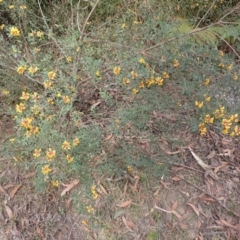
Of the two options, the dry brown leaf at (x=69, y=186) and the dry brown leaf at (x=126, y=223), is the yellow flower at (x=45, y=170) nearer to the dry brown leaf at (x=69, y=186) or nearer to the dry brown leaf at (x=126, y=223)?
the dry brown leaf at (x=69, y=186)

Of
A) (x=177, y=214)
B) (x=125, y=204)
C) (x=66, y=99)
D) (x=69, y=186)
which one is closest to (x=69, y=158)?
(x=66, y=99)

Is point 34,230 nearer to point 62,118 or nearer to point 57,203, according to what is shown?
point 57,203

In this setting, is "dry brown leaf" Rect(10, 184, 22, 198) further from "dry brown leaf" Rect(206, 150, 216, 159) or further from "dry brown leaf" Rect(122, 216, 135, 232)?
"dry brown leaf" Rect(206, 150, 216, 159)

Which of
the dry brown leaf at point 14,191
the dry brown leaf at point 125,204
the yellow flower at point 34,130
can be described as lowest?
the dry brown leaf at point 14,191

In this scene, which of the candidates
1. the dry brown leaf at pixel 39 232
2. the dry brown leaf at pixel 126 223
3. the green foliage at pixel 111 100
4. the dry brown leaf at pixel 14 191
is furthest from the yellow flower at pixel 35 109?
the dry brown leaf at pixel 126 223

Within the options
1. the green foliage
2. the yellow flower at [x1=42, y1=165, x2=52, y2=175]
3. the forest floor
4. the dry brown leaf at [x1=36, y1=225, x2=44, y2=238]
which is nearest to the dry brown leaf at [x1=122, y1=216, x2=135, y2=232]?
the forest floor

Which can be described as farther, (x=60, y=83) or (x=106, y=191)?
(x=106, y=191)

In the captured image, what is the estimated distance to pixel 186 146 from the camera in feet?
8.64

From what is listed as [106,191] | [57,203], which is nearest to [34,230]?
[57,203]

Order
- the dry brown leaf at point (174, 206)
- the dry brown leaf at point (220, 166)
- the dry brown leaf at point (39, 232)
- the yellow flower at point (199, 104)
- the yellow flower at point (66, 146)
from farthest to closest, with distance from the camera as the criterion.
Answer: the dry brown leaf at point (220, 166) < the dry brown leaf at point (174, 206) < the dry brown leaf at point (39, 232) < the yellow flower at point (199, 104) < the yellow flower at point (66, 146)

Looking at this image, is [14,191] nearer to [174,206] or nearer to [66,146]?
[66,146]

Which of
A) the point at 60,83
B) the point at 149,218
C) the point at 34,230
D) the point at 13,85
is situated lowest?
the point at 34,230

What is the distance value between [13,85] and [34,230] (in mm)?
980

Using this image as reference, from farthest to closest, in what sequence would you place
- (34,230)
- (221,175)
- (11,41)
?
(11,41) < (221,175) < (34,230)
